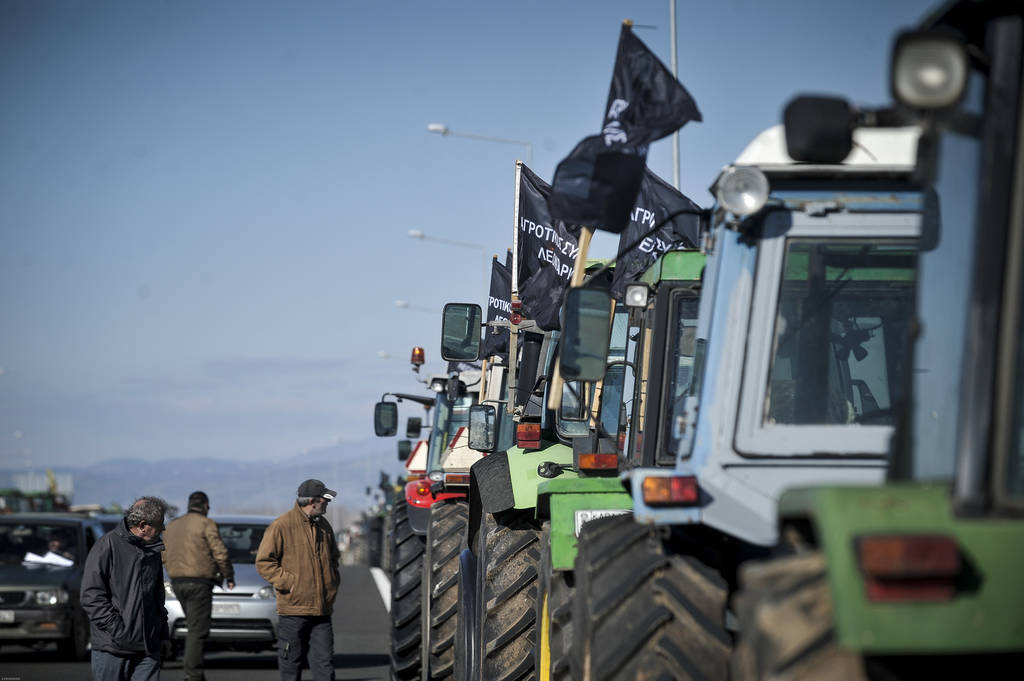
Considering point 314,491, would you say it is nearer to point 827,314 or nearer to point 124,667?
point 124,667

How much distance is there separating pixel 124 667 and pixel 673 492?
218 inches

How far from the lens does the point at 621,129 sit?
30.5 ft

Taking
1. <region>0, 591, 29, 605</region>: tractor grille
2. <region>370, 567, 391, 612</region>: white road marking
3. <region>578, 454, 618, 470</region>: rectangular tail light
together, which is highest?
<region>578, 454, 618, 470</region>: rectangular tail light

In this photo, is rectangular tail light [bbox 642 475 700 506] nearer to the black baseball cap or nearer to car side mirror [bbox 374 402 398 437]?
the black baseball cap

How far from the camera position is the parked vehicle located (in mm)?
18641

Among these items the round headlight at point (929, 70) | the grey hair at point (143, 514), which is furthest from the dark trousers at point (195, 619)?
the round headlight at point (929, 70)

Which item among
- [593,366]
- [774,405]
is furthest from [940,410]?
[593,366]

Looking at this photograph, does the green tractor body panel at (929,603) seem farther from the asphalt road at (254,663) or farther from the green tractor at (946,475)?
the asphalt road at (254,663)

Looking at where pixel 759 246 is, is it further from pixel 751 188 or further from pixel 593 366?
pixel 593 366

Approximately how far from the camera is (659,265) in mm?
8555

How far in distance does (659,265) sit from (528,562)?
88.2 inches

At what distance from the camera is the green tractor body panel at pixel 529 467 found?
9.78 m

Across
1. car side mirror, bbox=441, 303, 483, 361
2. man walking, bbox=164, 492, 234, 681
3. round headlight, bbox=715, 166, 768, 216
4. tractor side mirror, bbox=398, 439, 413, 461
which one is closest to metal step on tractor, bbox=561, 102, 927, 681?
round headlight, bbox=715, 166, 768, 216

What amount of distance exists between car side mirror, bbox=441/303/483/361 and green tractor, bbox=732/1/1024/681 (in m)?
7.14
